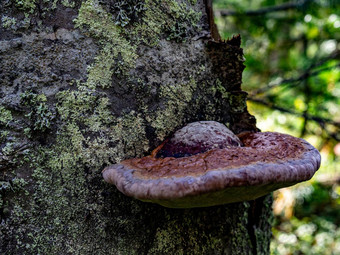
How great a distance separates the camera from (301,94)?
4.73 m

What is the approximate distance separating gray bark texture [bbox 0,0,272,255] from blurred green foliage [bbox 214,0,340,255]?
1.81 m

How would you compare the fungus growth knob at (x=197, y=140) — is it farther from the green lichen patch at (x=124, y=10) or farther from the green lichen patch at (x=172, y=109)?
the green lichen patch at (x=124, y=10)

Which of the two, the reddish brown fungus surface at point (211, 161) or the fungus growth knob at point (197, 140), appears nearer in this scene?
the reddish brown fungus surface at point (211, 161)

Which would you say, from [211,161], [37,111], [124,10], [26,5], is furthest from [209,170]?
[26,5]

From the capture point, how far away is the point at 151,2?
135 cm

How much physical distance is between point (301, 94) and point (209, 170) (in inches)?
174

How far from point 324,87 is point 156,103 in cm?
345

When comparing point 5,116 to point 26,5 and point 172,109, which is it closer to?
point 26,5

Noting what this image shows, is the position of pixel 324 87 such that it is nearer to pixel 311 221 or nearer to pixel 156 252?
pixel 311 221

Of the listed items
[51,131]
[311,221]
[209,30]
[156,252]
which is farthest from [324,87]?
[51,131]

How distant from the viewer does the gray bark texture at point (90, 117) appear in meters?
1.11

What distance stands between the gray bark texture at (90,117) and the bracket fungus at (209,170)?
157 millimetres

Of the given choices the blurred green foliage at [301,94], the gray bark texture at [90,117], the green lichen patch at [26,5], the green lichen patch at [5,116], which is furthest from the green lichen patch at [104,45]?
the blurred green foliage at [301,94]

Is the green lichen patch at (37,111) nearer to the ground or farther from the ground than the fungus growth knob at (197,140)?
farther from the ground
